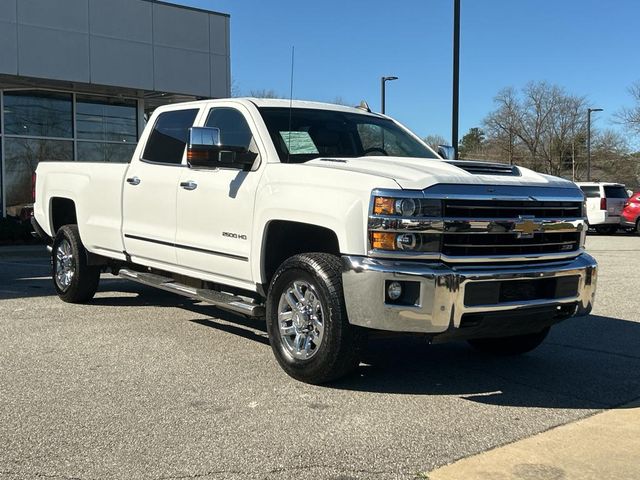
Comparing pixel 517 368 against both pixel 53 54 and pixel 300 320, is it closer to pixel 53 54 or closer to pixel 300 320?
pixel 300 320

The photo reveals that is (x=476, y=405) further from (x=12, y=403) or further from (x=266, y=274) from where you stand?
(x=12, y=403)

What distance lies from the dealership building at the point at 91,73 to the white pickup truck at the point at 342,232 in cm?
1102

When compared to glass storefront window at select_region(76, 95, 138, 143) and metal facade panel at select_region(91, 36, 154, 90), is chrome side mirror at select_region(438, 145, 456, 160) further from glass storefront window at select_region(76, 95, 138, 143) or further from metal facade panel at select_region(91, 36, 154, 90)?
glass storefront window at select_region(76, 95, 138, 143)

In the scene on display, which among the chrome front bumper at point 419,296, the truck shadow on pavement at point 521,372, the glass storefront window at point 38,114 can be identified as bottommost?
the truck shadow on pavement at point 521,372

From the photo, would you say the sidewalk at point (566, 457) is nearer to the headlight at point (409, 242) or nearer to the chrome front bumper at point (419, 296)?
the chrome front bumper at point (419, 296)

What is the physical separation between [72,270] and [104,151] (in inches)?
481

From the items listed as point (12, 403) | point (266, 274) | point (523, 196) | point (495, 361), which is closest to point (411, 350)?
point (495, 361)

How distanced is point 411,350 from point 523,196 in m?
1.99

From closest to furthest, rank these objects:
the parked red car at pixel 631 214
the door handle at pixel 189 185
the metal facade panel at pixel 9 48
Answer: the door handle at pixel 189 185 → the metal facade panel at pixel 9 48 → the parked red car at pixel 631 214

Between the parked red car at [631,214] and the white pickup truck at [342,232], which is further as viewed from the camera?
the parked red car at [631,214]

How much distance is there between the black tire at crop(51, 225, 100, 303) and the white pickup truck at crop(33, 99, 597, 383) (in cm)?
120

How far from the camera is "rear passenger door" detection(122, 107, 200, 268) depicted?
6504mm

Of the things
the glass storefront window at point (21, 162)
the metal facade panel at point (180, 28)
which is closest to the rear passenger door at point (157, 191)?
the metal facade panel at point (180, 28)

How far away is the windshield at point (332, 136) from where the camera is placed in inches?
230
